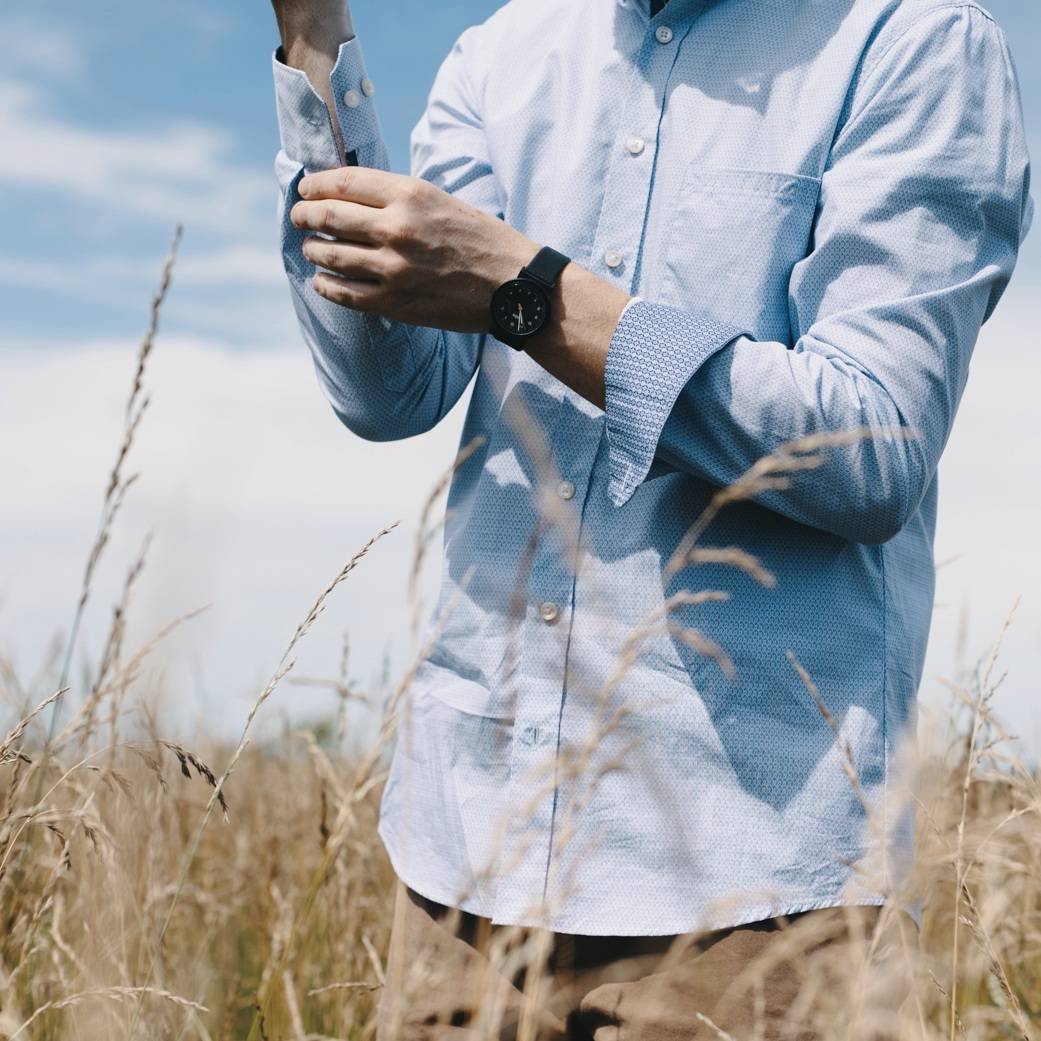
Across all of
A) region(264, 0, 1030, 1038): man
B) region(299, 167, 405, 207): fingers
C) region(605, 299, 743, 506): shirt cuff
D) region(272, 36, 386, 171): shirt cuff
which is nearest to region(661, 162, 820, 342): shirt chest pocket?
region(264, 0, 1030, 1038): man

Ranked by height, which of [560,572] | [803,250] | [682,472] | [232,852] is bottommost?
[232,852]

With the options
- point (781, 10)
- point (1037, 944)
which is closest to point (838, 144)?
point (781, 10)

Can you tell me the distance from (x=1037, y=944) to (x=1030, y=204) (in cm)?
207

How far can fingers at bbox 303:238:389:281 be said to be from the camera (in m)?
1.54

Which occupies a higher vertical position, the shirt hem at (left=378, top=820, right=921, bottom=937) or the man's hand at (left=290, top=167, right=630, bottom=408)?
the man's hand at (left=290, top=167, right=630, bottom=408)

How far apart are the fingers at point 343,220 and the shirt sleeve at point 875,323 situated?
13.5 inches

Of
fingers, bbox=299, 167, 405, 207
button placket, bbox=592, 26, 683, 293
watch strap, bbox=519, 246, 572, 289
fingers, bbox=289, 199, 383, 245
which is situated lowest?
watch strap, bbox=519, 246, 572, 289

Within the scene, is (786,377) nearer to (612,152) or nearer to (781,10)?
(612,152)

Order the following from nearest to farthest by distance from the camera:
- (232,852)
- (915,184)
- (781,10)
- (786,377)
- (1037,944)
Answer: (786,377)
(915,184)
(781,10)
(1037,944)
(232,852)

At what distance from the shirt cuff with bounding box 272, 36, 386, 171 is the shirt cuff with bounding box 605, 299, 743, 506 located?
0.59 metres

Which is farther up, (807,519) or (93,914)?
(807,519)

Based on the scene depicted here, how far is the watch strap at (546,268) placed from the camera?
1.47m

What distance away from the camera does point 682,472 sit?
1604 mm

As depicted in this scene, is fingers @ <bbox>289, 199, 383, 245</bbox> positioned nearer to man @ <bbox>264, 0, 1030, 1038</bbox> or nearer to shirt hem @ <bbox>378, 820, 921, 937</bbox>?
man @ <bbox>264, 0, 1030, 1038</bbox>
